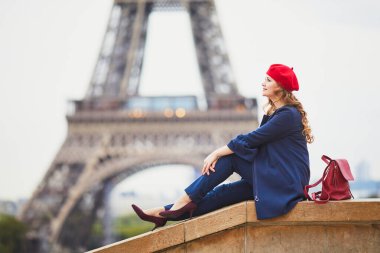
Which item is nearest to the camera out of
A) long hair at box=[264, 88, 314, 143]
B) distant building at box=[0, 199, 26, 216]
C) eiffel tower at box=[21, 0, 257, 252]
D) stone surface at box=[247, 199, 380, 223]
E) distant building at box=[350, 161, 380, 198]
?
stone surface at box=[247, 199, 380, 223]

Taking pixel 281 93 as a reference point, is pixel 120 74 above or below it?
above

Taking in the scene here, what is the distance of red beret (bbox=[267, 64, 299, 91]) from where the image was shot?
411cm

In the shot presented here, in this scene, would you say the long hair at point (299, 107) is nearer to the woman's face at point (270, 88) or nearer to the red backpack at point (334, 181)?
the woman's face at point (270, 88)

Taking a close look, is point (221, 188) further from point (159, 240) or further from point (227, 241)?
point (159, 240)

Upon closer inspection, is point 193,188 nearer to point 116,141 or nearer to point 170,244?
point 170,244

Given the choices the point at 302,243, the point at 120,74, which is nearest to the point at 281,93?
the point at 302,243

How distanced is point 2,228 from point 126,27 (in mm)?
8857

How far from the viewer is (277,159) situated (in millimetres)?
3965

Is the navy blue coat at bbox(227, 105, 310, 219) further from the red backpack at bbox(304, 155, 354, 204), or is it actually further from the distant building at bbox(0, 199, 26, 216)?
the distant building at bbox(0, 199, 26, 216)

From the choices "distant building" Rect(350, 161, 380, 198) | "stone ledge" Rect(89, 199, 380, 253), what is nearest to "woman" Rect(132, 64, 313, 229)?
"stone ledge" Rect(89, 199, 380, 253)

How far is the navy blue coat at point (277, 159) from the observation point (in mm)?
3891

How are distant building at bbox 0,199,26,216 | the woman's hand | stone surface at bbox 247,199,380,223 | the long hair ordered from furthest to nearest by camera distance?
distant building at bbox 0,199,26,216 < the long hair < the woman's hand < stone surface at bbox 247,199,380,223

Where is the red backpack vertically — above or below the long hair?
below

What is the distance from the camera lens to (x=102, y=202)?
25828 millimetres
